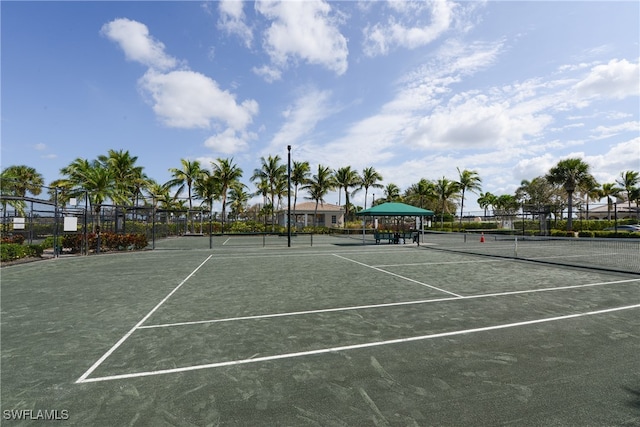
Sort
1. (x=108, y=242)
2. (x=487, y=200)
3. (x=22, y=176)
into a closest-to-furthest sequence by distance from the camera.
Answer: (x=108, y=242)
(x=22, y=176)
(x=487, y=200)

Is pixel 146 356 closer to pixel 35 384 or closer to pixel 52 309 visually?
pixel 35 384

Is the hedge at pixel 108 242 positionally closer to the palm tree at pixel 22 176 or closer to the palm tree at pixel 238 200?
the palm tree at pixel 22 176

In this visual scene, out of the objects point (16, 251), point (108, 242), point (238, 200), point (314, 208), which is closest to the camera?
point (16, 251)

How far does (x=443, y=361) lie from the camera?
14.7 feet

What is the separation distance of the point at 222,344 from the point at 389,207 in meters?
23.0

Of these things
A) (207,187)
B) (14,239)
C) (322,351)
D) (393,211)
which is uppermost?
(207,187)

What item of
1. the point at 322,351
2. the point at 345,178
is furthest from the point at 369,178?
the point at 322,351

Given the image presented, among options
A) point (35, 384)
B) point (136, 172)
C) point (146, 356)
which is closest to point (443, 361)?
point (146, 356)

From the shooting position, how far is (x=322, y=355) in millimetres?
4695

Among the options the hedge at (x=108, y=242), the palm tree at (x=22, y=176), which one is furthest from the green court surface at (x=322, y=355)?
the palm tree at (x=22, y=176)

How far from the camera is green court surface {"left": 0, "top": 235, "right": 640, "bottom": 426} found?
3.33m

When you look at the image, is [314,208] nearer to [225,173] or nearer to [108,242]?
[225,173]

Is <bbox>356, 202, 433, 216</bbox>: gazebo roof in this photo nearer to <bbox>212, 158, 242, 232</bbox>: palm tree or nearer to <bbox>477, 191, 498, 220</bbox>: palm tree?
<bbox>212, 158, 242, 232</bbox>: palm tree

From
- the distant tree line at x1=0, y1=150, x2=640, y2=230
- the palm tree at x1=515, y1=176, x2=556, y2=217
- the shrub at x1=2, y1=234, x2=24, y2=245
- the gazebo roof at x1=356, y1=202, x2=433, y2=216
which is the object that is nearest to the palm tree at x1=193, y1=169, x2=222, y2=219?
the distant tree line at x1=0, y1=150, x2=640, y2=230
